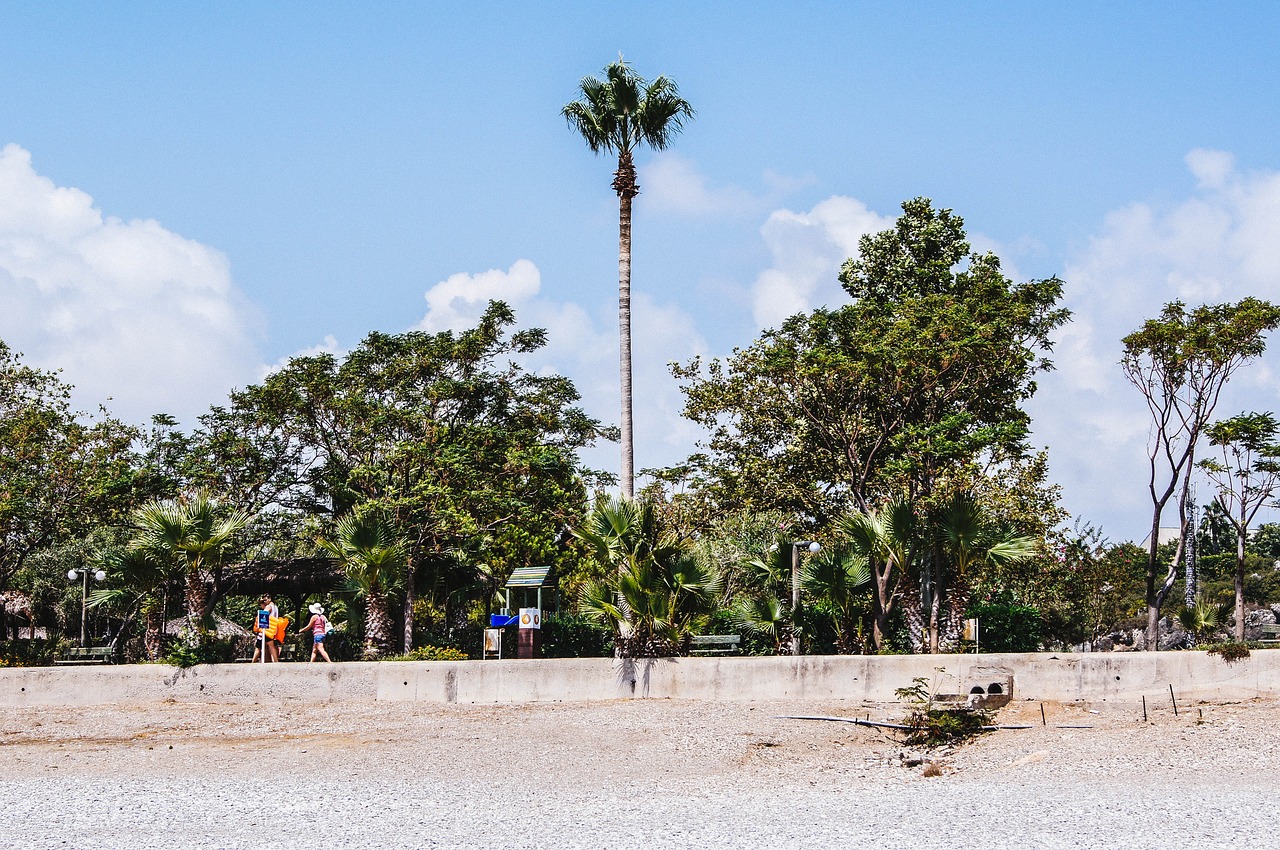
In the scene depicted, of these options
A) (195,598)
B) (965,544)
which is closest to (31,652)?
(195,598)

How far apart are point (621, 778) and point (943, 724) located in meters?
4.78

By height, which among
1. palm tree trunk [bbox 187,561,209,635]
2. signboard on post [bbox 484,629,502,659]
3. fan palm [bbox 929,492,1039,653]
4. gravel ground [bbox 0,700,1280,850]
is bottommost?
gravel ground [bbox 0,700,1280,850]

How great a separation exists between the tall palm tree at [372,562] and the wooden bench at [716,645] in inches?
216

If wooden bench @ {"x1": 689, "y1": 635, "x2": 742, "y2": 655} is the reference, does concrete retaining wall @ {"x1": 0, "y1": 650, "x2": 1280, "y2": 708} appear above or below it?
below

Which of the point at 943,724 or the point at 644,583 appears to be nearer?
the point at 943,724

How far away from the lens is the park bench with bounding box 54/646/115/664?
22.7 metres

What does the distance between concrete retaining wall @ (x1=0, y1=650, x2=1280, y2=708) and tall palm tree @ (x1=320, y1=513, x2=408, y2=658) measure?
5.92 ft

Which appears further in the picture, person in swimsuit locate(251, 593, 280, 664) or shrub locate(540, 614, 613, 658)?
shrub locate(540, 614, 613, 658)

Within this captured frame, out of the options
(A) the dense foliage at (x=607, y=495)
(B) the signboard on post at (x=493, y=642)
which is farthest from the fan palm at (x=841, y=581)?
(B) the signboard on post at (x=493, y=642)

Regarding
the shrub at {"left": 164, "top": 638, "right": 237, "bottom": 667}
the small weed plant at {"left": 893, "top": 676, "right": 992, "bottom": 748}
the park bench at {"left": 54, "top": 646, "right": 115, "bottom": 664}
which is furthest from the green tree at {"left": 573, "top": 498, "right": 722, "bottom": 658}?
the park bench at {"left": 54, "top": 646, "right": 115, "bottom": 664}

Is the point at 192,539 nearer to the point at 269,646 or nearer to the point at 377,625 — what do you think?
the point at 269,646

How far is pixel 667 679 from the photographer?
65.6 ft

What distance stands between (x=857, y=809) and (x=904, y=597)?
11.1 m

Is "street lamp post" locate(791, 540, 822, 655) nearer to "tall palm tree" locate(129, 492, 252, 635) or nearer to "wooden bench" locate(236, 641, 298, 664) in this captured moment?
"wooden bench" locate(236, 641, 298, 664)
